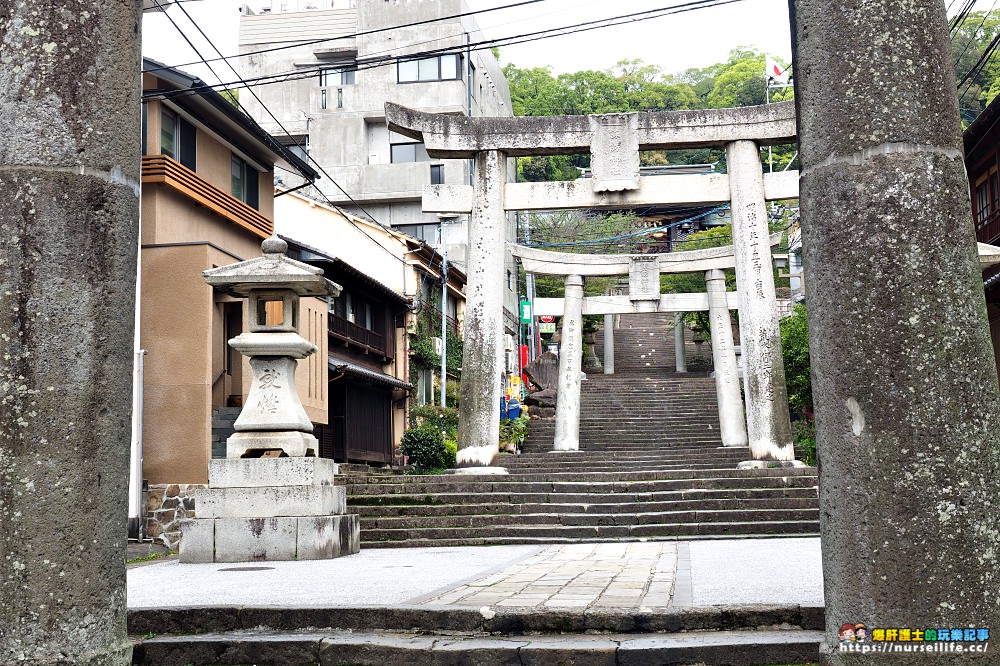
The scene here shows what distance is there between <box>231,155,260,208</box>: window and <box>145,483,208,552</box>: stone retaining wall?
25.2 ft

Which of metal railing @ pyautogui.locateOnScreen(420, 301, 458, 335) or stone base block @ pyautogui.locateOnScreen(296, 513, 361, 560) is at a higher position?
metal railing @ pyautogui.locateOnScreen(420, 301, 458, 335)

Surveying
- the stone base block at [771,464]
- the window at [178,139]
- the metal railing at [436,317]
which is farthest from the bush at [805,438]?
the window at [178,139]

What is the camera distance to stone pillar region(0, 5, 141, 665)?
361cm

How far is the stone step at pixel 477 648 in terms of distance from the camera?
466 centimetres

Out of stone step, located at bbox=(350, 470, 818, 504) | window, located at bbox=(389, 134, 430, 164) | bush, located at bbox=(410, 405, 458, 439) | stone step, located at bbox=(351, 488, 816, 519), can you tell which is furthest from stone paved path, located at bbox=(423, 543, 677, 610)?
window, located at bbox=(389, 134, 430, 164)

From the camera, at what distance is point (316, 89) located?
41531 millimetres

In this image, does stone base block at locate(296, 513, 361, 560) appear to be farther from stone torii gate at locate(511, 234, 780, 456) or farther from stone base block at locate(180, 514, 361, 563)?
stone torii gate at locate(511, 234, 780, 456)

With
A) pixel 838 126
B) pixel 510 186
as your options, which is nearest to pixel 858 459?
pixel 838 126

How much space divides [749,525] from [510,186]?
823 centimetres

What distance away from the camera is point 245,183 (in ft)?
73.7

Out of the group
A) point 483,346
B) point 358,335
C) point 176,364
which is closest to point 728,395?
point 483,346

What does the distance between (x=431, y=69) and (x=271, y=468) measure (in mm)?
31854

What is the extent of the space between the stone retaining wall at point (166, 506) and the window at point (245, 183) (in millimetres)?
7682

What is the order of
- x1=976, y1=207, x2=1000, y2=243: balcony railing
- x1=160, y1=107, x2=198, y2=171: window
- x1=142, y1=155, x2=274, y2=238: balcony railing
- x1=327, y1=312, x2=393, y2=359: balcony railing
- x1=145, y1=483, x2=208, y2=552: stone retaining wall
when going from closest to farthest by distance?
x1=145, y1=483, x2=208, y2=552: stone retaining wall, x1=142, y1=155, x2=274, y2=238: balcony railing, x1=160, y1=107, x2=198, y2=171: window, x1=976, y1=207, x2=1000, y2=243: balcony railing, x1=327, y1=312, x2=393, y2=359: balcony railing
